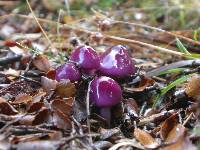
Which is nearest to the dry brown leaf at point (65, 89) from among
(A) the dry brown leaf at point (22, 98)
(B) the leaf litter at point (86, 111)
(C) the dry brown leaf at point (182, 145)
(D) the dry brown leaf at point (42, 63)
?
(B) the leaf litter at point (86, 111)

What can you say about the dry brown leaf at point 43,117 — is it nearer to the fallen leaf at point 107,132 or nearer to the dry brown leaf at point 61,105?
the dry brown leaf at point 61,105

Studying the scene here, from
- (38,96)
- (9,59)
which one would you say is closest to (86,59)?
(38,96)

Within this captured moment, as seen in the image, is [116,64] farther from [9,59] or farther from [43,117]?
[9,59]

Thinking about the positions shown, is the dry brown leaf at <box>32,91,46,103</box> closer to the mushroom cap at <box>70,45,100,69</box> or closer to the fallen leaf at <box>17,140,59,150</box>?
the mushroom cap at <box>70,45,100,69</box>

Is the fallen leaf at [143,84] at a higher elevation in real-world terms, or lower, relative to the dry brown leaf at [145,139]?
higher

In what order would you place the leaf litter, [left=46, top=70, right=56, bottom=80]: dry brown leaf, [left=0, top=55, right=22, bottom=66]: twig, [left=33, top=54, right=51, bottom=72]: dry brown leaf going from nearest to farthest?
the leaf litter < [left=46, top=70, right=56, bottom=80]: dry brown leaf < [left=33, top=54, right=51, bottom=72]: dry brown leaf < [left=0, top=55, right=22, bottom=66]: twig

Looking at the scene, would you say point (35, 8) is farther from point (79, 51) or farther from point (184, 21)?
point (79, 51)

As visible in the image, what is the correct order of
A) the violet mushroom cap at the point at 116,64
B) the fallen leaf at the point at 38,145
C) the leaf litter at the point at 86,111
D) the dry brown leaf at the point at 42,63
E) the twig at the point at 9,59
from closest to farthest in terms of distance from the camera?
1. the fallen leaf at the point at 38,145
2. the leaf litter at the point at 86,111
3. the violet mushroom cap at the point at 116,64
4. the dry brown leaf at the point at 42,63
5. the twig at the point at 9,59

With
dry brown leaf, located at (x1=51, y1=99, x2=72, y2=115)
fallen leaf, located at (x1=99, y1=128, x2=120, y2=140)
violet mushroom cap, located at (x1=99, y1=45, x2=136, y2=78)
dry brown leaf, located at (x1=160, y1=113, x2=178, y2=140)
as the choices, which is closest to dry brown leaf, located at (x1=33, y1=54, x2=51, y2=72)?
violet mushroom cap, located at (x1=99, y1=45, x2=136, y2=78)
